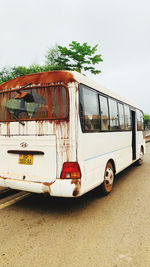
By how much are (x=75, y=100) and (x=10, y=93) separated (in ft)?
4.61

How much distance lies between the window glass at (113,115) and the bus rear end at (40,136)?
189 centimetres

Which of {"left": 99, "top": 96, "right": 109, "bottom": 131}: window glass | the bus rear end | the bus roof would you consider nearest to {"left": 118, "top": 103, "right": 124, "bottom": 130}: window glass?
{"left": 99, "top": 96, "right": 109, "bottom": 131}: window glass

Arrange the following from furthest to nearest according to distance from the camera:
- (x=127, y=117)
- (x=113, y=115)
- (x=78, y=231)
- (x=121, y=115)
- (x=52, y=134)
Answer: (x=127, y=117) → (x=121, y=115) → (x=113, y=115) → (x=52, y=134) → (x=78, y=231)

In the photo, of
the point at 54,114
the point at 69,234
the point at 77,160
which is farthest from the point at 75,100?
the point at 69,234

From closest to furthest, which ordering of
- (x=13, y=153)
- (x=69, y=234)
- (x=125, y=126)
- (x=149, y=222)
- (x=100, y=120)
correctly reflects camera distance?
(x=69, y=234) < (x=149, y=222) < (x=13, y=153) < (x=100, y=120) < (x=125, y=126)

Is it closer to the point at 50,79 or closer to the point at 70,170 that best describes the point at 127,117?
the point at 50,79

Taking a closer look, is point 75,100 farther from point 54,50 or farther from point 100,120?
point 54,50

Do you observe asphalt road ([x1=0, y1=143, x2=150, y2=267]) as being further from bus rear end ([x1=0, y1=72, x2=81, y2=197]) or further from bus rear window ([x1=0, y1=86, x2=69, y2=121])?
bus rear window ([x1=0, y1=86, x2=69, y2=121])

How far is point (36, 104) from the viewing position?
362 cm

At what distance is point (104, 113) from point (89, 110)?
0.84m

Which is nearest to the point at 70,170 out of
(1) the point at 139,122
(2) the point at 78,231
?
(2) the point at 78,231

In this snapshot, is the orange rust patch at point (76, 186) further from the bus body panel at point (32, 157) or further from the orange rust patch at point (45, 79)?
the orange rust patch at point (45, 79)

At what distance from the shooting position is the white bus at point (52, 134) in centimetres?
331

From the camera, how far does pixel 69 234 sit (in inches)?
115
